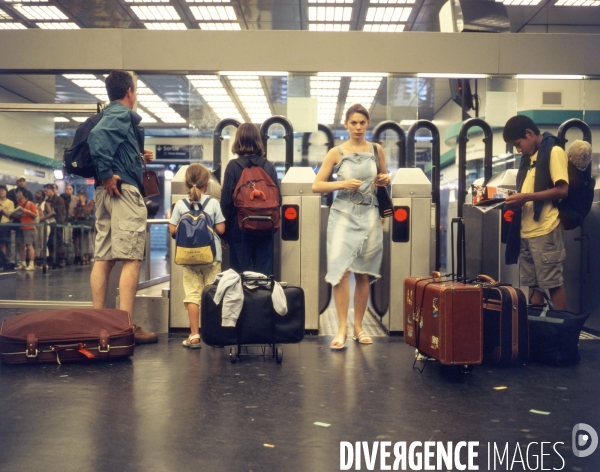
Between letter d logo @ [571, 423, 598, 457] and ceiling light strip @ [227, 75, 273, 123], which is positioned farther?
ceiling light strip @ [227, 75, 273, 123]

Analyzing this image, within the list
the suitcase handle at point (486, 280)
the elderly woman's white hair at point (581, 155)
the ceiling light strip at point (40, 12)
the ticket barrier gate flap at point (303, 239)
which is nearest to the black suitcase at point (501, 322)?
the suitcase handle at point (486, 280)

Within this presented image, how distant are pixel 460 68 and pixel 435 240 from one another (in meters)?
1.69

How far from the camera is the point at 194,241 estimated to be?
4539mm

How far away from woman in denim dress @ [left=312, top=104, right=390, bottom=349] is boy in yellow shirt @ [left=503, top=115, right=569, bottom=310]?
986 millimetres

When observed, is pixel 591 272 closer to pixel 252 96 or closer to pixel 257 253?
pixel 257 253

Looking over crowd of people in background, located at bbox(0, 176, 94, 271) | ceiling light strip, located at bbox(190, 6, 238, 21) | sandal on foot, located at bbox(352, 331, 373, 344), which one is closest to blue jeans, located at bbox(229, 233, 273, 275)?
sandal on foot, located at bbox(352, 331, 373, 344)

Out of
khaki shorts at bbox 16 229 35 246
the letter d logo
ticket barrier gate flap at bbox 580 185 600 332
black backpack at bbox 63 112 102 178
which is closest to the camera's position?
the letter d logo

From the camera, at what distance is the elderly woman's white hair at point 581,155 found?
470cm

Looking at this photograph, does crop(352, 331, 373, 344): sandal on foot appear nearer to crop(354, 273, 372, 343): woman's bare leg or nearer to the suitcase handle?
crop(354, 273, 372, 343): woman's bare leg

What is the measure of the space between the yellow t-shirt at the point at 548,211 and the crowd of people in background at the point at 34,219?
6.12m

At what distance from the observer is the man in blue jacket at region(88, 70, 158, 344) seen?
4.52 metres

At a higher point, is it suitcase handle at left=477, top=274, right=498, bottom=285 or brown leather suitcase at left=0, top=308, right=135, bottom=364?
suitcase handle at left=477, top=274, right=498, bottom=285

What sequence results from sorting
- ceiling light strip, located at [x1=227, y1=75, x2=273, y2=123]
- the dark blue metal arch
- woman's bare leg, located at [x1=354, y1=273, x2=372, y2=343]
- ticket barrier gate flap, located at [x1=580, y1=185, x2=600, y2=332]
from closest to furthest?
woman's bare leg, located at [x1=354, y1=273, x2=372, y2=343] → ticket barrier gate flap, located at [x1=580, y1=185, x2=600, y2=332] → the dark blue metal arch → ceiling light strip, located at [x1=227, y1=75, x2=273, y2=123]

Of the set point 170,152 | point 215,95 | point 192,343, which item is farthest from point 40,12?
point 170,152
